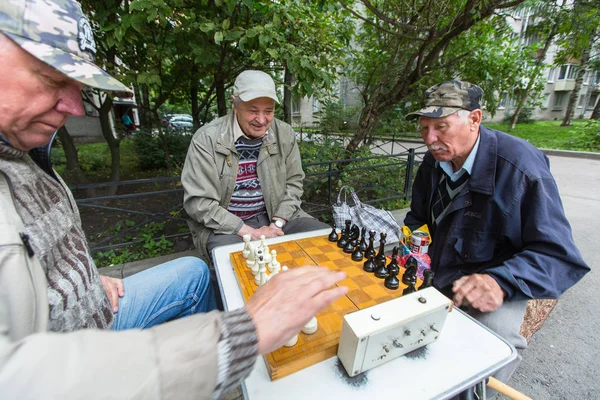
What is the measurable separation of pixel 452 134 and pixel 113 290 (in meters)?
2.19

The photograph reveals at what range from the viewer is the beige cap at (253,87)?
7.21ft

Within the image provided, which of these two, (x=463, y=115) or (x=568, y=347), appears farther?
(x=568, y=347)

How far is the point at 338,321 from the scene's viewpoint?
1199 mm

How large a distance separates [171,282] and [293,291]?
1.09m

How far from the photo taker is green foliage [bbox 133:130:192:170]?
23.6 ft

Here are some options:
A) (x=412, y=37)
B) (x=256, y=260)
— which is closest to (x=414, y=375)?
(x=256, y=260)

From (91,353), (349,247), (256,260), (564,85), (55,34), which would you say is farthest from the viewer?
(564,85)

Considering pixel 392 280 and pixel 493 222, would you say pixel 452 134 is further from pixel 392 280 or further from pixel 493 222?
pixel 392 280

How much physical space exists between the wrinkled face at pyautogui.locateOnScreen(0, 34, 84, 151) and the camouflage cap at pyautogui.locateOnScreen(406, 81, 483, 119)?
1814 mm

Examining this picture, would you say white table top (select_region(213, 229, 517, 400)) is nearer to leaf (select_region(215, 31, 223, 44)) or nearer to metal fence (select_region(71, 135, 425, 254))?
leaf (select_region(215, 31, 223, 44))

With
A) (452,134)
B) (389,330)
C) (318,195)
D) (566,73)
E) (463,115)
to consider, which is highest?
(566,73)

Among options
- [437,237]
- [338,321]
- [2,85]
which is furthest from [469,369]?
[2,85]

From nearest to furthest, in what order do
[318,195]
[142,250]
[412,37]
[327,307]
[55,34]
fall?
[55,34]
[327,307]
[142,250]
[412,37]
[318,195]

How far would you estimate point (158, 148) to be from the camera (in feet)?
24.6
